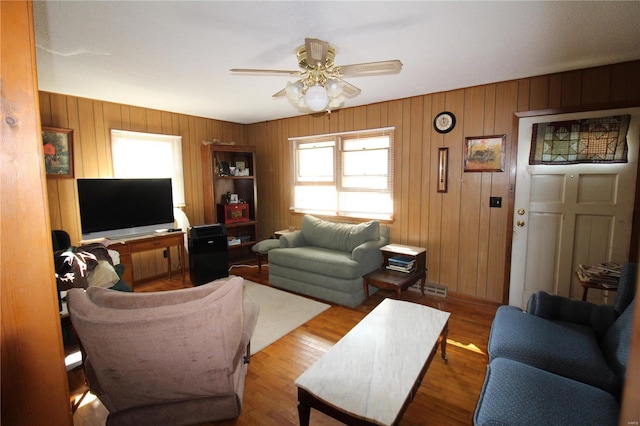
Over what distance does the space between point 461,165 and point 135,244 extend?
13.0 feet

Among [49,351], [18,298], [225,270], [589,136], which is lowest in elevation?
[225,270]

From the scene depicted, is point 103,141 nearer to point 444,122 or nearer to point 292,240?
point 292,240

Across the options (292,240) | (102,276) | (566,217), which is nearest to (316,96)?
(102,276)

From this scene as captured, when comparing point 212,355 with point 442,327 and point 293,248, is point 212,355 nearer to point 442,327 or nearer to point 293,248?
point 442,327

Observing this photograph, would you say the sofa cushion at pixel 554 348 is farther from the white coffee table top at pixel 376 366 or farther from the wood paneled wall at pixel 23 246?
the wood paneled wall at pixel 23 246

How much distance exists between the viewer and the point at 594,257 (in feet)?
9.18

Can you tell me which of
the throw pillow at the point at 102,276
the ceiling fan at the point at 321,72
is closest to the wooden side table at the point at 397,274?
the ceiling fan at the point at 321,72

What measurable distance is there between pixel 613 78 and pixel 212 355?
3.81 meters

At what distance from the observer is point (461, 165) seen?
342cm

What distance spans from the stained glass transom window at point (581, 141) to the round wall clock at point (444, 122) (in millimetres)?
789

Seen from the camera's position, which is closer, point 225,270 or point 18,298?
point 18,298

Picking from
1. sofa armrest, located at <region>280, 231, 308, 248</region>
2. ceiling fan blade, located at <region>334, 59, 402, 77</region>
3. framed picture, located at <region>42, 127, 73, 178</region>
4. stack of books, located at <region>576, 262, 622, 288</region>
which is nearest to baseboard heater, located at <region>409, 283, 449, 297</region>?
stack of books, located at <region>576, 262, 622, 288</region>

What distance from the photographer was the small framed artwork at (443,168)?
3482 millimetres

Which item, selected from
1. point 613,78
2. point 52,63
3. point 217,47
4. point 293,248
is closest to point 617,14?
point 613,78
